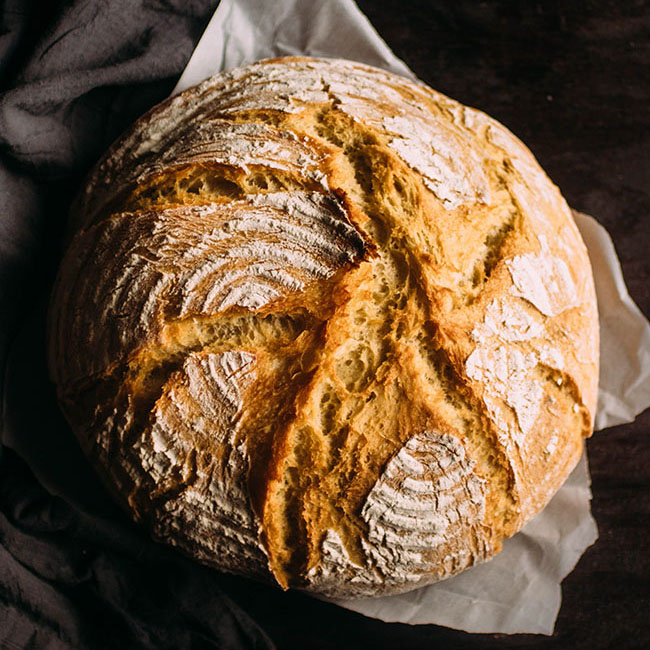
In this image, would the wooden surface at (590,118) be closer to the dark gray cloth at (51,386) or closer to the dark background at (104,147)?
the dark background at (104,147)

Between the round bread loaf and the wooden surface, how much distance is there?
1.40ft

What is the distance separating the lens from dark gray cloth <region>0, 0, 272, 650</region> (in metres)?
1.08

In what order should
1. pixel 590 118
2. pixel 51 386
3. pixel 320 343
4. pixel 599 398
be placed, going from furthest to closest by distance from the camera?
pixel 590 118 < pixel 599 398 < pixel 51 386 < pixel 320 343

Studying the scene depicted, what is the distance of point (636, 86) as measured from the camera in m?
1.42

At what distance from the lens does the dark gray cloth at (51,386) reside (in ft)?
3.55

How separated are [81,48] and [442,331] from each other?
70 cm

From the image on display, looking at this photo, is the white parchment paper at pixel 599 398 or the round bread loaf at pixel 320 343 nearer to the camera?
the round bread loaf at pixel 320 343

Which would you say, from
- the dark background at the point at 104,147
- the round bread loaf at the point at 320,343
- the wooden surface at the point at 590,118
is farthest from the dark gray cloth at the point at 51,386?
the wooden surface at the point at 590,118

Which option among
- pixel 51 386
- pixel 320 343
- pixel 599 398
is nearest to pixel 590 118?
pixel 599 398

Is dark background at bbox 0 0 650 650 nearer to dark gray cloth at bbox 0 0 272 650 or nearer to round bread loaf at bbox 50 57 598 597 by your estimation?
dark gray cloth at bbox 0 0 272 650

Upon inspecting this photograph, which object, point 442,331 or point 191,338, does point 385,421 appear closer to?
point 442,331

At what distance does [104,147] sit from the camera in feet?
3.87

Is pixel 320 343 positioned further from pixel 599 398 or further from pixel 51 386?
pixel 599 398

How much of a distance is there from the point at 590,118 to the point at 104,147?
35.8 inches
